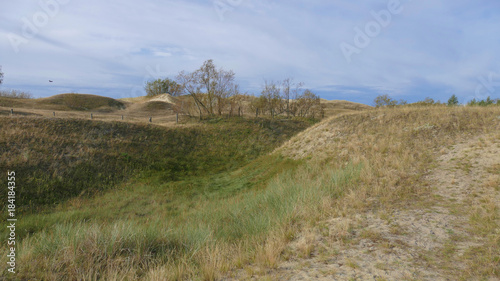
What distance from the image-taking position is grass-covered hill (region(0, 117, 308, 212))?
59.7ft

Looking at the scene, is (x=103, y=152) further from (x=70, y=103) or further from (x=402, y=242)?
(x=70, y=103)

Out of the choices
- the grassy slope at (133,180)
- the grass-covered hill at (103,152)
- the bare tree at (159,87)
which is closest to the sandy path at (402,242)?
the grassy slope at (133,180)

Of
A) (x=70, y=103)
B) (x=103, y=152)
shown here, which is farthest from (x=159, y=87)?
(x=103, y=152)

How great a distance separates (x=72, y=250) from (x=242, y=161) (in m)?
21.1

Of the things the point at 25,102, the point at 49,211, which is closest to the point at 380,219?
the point at 49,211

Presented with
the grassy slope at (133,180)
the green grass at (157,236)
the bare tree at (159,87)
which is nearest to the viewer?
the green grass at (157,236)

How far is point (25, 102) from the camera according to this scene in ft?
170

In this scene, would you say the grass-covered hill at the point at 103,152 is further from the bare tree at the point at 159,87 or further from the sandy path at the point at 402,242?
the bare tree at the point at 159,87

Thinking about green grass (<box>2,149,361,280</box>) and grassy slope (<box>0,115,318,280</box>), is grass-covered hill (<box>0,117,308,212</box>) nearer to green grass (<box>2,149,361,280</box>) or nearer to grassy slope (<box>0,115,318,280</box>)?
grassy slope (<box>0,115,318,280</box>)

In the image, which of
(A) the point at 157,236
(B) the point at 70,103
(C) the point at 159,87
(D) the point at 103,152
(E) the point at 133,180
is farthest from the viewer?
(C) the point at 159,87

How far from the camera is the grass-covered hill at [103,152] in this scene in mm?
18203

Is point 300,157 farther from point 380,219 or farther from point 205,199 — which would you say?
point 380,219

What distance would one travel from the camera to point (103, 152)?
75.8ft

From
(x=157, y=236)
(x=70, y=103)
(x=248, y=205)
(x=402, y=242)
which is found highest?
(x=70, y=103)
